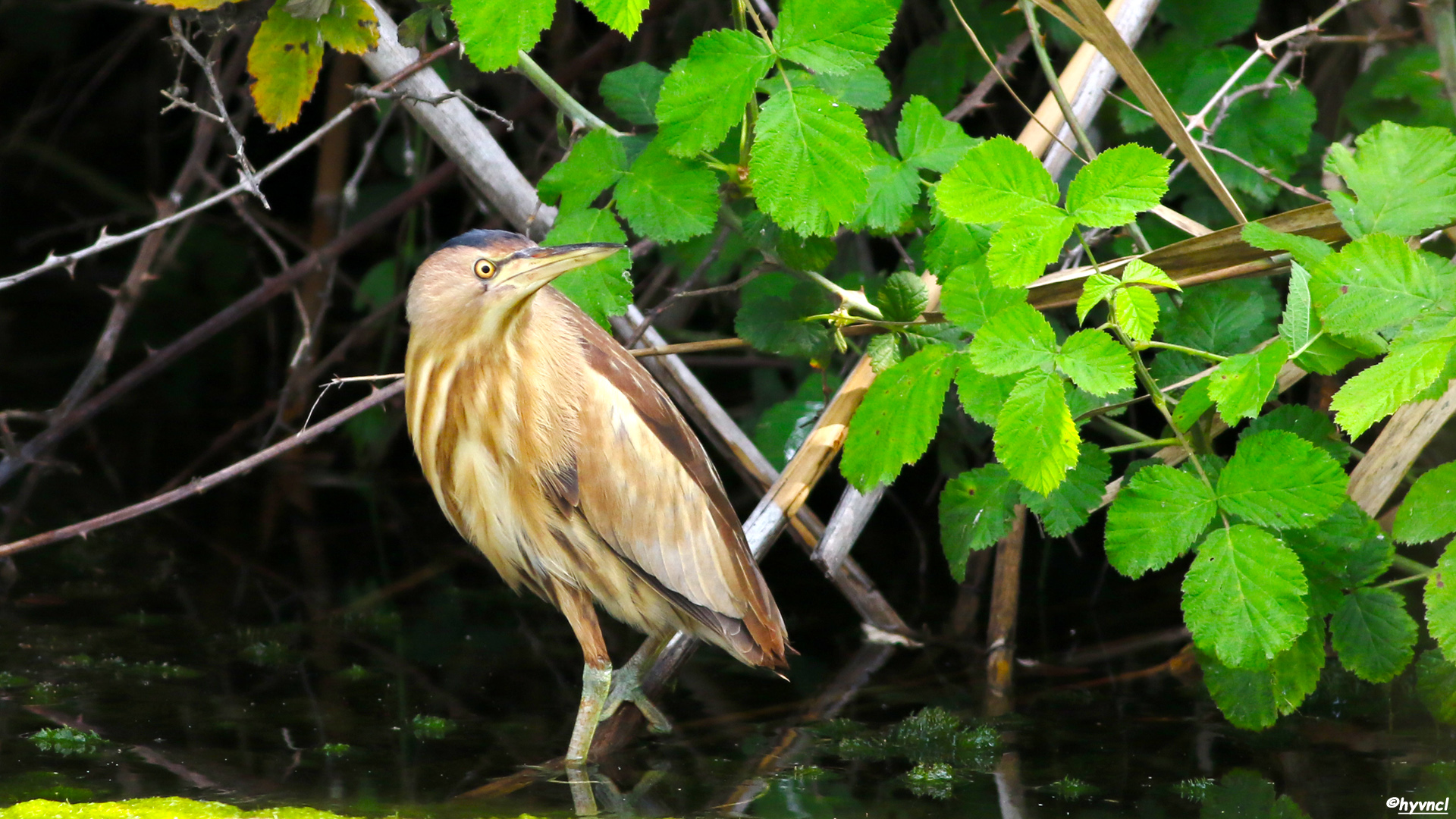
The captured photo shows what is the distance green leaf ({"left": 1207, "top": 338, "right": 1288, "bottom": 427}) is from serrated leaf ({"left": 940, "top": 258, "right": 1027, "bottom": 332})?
1.03 feet

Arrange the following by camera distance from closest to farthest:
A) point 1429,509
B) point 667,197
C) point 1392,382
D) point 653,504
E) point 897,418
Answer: point 1392,382
point 1429,509
point 897,418
point 667,197
point 653,504

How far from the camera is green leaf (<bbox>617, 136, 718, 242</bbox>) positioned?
200 cm

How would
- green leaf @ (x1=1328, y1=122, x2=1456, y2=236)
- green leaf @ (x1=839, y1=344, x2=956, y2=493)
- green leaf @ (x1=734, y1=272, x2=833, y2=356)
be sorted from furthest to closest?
green leaf @ (x1=734, y1=272, x2=833, y2=356) < green leaf @ (x1=839, y1=344, x2=956, y2=493) < green leaf @ (x1=1328, y1=122, x2=1456, y2=236)

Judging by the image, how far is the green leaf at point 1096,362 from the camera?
1646mm

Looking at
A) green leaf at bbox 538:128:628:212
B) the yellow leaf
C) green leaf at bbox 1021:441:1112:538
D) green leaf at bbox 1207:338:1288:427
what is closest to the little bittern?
green leaf at bbox 538:128:628:212

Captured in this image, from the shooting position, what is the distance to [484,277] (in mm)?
1891

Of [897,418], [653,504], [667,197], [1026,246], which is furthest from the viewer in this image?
[653,504]

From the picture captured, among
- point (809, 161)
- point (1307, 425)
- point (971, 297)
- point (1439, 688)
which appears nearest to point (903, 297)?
point (971, 297)

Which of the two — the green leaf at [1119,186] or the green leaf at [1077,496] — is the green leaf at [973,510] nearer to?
the green leaf at [1077,496]

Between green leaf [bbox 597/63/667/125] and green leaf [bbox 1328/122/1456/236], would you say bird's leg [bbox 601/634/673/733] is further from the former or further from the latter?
green leaf [bbox 1328/122/1456/236]

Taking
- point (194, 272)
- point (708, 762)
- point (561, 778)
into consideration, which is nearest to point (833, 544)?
point (708, 762)

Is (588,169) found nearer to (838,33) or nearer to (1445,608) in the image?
(838,33)

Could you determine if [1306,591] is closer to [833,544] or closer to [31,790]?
[833,544]

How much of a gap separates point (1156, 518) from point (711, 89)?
887 mm
